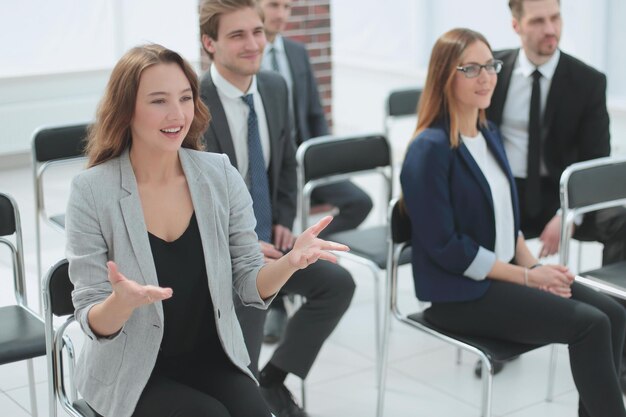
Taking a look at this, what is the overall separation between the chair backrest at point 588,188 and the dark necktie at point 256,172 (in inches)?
38.8

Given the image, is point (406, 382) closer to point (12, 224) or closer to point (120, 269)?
point (12, 224)

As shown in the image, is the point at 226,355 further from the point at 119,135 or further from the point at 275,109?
the point at 275,109

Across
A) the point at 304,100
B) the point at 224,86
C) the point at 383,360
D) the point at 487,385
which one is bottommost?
the point at 383,360

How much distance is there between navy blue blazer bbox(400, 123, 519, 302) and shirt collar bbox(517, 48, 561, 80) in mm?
863

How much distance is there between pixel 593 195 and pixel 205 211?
1569mm

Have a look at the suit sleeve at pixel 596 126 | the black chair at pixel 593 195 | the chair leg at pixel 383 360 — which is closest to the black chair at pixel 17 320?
the chair leg at pixel 383 360

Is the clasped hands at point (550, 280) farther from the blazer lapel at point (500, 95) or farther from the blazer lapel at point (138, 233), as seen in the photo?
the blazer lapel at point (138, 233)

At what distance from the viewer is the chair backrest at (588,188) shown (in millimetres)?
3150

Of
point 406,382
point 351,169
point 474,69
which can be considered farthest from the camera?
point 351,169

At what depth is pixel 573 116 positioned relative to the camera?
355 cm

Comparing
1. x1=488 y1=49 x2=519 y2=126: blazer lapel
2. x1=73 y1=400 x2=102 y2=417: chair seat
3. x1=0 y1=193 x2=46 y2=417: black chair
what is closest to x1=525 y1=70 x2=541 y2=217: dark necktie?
x1=488 y1=49 x2=519 y2=126: blazer lapel

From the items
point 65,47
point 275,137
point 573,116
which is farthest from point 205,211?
point 65,47

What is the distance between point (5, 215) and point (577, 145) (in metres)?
2.09

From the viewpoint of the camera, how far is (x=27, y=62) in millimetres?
6934
